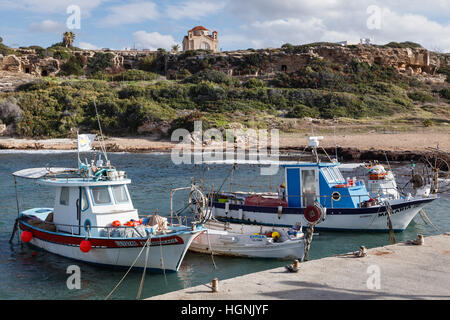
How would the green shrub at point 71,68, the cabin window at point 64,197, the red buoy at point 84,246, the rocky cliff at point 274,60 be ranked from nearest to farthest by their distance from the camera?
the red buoy at point 84,246
the cabin window at point 64,197
the rocky cliff at point 274,60
the green shrub at point 71,68

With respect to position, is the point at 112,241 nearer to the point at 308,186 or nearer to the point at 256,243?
the point at 256,243

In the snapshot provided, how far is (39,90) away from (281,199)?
58.8m

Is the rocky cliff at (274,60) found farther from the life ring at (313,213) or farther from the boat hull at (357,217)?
the life ring at (313,213)

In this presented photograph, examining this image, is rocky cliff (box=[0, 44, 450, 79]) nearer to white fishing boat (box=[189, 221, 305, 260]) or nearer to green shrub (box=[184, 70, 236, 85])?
green shrub (box=[184, 70, 236, 85])

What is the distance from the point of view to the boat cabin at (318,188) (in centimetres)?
1948

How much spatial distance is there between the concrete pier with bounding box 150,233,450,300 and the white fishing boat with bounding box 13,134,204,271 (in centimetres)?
370

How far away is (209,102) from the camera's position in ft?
219

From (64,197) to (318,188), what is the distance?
10.3 m

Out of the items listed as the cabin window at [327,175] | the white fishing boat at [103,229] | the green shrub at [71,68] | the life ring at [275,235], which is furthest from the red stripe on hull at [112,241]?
the green shrub at [71,68]

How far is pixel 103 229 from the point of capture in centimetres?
1497

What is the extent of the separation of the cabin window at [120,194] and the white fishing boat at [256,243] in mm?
2953

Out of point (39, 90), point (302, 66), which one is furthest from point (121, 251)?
point (302, 66)

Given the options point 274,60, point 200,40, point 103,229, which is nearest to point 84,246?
point 103,229
